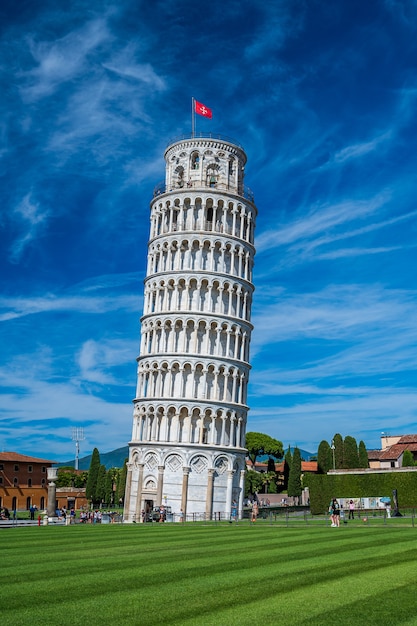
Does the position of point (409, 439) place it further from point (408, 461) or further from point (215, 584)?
point (215, 584)

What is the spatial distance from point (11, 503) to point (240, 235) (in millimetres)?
70298

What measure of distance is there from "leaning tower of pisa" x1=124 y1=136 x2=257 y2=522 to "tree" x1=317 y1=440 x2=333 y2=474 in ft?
117

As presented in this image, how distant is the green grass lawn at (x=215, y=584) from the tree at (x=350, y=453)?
76.7m

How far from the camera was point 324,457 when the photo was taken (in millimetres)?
Answer: 107438

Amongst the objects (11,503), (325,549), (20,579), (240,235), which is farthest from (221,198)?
(11,503)

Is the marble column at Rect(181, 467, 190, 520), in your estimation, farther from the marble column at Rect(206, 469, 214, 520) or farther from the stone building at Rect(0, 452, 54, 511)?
the stone building at Rect(0, 452, 54, 511)

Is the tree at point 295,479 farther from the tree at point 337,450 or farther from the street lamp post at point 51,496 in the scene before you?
the street lamp post at point 51,496

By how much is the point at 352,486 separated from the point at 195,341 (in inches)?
922

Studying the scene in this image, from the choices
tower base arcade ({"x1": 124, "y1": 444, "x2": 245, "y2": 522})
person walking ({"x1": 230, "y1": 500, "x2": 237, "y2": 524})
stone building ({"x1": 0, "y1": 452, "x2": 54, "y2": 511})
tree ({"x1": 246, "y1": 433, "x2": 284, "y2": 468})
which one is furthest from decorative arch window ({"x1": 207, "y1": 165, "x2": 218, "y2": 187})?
tree ({"x1": 246, "y1": 433, "x2": 284, "y2": 468})

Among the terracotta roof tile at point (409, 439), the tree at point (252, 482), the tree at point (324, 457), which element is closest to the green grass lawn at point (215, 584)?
the tree at point (324, 457)

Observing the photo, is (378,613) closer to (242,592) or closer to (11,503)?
(242,592)

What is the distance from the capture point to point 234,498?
71750 millimetres

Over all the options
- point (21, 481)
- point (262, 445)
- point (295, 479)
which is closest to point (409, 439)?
point (295, 479)

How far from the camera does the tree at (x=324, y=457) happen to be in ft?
349
